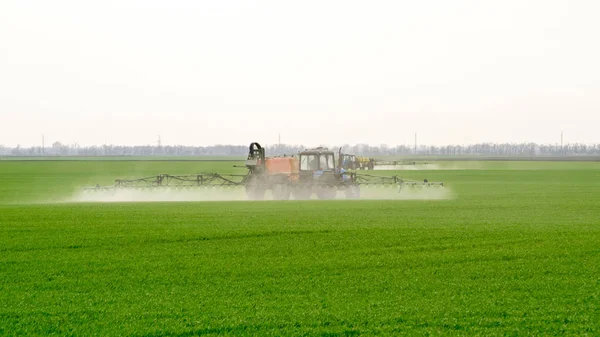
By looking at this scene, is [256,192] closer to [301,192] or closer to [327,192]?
[301,192]

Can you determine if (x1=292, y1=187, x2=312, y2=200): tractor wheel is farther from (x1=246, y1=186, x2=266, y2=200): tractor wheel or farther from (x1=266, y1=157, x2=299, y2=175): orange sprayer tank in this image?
(x1=246, y1=186, x2=266, y2=200): tractor wheel

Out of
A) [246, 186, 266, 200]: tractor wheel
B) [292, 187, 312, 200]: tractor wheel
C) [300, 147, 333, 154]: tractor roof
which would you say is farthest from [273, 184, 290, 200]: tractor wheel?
[300, 147, 333, 154]: tractor roof

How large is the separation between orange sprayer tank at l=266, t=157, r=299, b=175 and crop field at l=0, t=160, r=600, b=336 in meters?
10.6

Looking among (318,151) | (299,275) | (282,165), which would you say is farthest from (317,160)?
(299,275)

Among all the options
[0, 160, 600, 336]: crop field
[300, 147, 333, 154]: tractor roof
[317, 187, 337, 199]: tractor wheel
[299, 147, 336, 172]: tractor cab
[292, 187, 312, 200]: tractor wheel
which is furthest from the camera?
[317, 187, 337, 199]: tractor wheel

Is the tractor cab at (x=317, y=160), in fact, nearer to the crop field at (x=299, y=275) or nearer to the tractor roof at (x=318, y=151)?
the tractor roof at (x=318, y=151)

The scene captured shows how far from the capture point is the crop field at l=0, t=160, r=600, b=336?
33.6ft

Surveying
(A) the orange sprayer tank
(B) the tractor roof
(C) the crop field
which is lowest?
(C) the crop field

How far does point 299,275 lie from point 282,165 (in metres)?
21.8

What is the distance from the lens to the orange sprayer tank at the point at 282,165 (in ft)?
115

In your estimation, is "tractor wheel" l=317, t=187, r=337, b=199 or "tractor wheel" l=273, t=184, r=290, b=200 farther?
"tractor wheel" l=317, t=187, r=337, b=199

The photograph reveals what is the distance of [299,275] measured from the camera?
1345cm

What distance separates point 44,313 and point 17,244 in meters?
7.38

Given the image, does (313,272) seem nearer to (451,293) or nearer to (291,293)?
(291,293)
